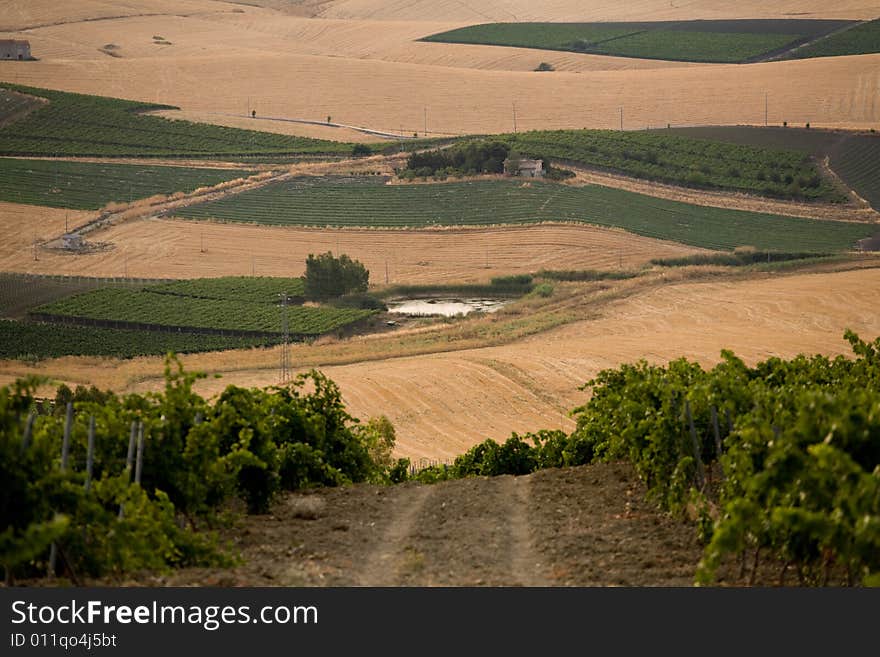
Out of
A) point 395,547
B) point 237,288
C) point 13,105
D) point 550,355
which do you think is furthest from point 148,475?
point 13,105

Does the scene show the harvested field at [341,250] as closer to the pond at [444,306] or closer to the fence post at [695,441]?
the pond at [444,306]

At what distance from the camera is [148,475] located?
15.8 m

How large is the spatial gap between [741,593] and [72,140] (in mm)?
96407

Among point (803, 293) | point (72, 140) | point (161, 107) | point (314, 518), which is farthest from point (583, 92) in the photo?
point (314, 518)

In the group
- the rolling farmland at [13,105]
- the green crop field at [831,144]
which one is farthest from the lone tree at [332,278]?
the rolling farmland at [13,105]

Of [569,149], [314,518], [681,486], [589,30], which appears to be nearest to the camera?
[681,486]

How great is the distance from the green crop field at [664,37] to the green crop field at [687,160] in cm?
4241

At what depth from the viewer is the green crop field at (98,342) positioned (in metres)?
55.5

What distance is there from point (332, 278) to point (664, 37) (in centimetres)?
8969

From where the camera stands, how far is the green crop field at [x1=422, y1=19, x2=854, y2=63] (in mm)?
139750

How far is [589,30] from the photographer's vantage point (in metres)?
157

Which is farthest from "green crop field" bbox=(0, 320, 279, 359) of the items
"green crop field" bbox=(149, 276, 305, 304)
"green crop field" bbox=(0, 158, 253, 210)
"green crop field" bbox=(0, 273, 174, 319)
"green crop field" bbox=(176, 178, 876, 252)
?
"green crop field" bbox=(0, 158, 253, 210)

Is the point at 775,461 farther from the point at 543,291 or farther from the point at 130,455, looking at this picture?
the point at 543,291

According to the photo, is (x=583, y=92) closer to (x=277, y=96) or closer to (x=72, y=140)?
(x=277, y=96)
